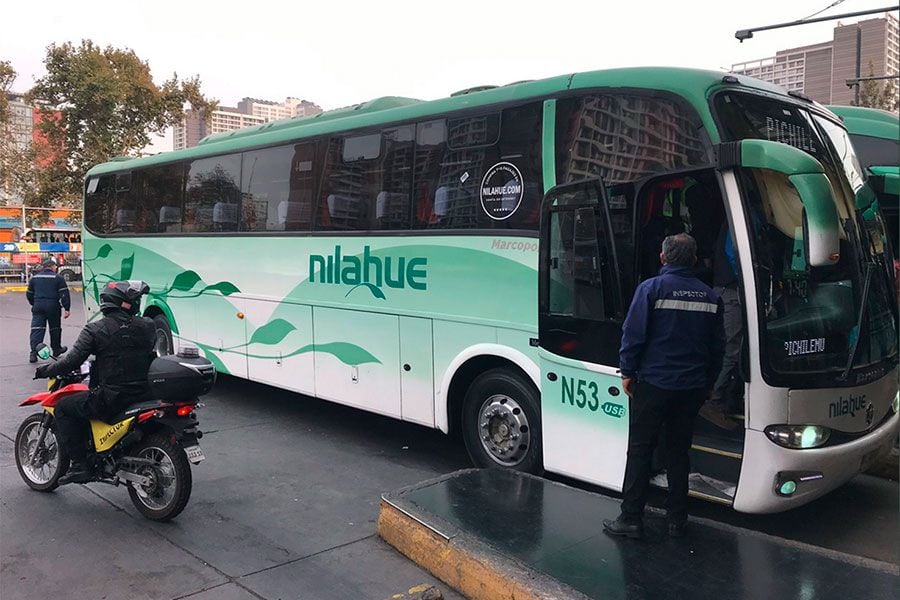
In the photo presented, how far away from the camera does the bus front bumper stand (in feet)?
13.5

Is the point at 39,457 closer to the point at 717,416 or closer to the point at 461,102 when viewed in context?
the point at 461,102

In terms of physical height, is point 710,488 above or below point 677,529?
above

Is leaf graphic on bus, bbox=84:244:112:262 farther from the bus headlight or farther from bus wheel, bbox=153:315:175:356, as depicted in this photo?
the bus headlight

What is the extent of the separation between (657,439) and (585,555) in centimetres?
78

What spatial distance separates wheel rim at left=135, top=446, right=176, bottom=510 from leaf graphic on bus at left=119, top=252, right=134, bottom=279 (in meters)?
6.35

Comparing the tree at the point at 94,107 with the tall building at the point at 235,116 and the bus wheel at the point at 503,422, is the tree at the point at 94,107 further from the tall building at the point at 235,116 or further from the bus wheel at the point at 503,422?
the bus wheel at the point at 503,422

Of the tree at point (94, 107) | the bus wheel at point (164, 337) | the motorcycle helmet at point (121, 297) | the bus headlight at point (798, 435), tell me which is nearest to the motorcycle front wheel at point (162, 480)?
the motorcycle helmet at point (121, 297)

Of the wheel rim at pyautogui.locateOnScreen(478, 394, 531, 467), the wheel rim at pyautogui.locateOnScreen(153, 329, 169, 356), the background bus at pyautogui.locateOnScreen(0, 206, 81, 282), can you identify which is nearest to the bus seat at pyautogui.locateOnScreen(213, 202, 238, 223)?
the wheel rim at pyautogui.locateOnScreen(153, 329, 169, 356)

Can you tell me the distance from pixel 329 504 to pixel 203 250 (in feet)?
15.8

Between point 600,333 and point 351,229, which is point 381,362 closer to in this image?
point 351,229

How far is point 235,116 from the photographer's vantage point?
35281 mm

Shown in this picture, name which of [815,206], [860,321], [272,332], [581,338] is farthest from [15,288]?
[815,206]

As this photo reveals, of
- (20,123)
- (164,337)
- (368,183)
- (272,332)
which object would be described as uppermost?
(20,123)

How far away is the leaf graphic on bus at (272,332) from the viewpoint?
7866 mm
